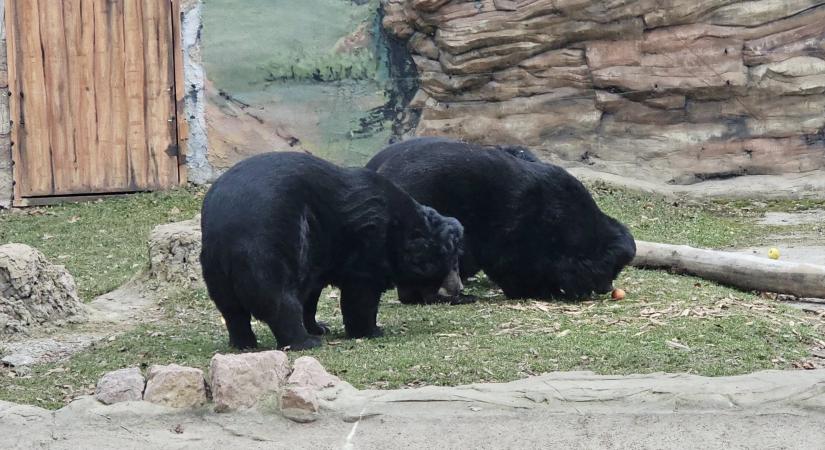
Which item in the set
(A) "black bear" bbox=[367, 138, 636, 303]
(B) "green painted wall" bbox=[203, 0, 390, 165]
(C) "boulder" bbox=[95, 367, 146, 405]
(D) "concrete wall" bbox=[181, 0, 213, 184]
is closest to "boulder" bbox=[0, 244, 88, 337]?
(A) "black bear" bbox=[367, 138, 636, 303]

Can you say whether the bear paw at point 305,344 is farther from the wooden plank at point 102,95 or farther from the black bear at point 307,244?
the wooden plank at point 102,95

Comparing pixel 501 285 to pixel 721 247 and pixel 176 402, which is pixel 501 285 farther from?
pixel 176 402

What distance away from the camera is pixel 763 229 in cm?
1381

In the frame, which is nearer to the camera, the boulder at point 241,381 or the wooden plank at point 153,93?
the boulder at point 241,381

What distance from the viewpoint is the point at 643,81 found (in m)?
16.3

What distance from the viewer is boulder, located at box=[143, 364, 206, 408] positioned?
18.4 ft

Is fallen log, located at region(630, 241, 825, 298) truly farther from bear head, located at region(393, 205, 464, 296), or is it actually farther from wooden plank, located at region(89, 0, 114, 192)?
wooden plank, located at region(89, 0, 114, 192)

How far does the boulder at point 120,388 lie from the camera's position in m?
5.64

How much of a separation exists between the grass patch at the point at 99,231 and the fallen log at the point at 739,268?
15.6 feet

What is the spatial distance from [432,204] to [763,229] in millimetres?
5954

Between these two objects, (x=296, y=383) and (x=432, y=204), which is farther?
(x=432, y=204)

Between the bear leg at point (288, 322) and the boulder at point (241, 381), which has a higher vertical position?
the boulder at point (241, 381)

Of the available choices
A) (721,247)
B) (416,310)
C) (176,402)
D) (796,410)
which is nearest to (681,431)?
(796,410)

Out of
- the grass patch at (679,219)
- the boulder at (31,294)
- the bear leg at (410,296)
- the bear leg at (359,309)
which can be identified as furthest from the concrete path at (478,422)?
the grass patch at (679,219)
